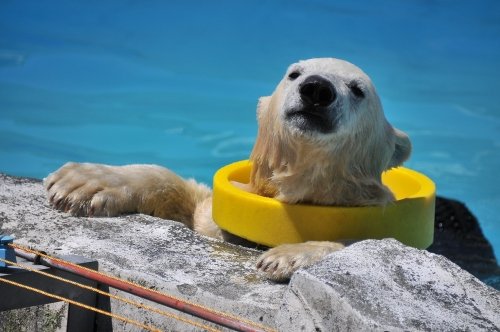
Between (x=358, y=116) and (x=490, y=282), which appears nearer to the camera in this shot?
(x=358, y=116)

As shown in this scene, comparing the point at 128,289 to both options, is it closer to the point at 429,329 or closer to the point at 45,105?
the point at 429,329

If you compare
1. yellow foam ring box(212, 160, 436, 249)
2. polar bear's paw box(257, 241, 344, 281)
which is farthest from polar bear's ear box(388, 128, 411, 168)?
polar bear's paw box(257, 241, 344, 281)

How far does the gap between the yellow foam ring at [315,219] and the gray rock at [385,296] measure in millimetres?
706

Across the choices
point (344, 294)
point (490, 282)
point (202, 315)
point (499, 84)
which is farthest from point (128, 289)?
point (499, 84)

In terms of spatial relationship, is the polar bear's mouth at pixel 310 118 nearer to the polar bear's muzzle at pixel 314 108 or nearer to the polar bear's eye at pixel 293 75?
the polar bear's muzzle at pixel 314 108

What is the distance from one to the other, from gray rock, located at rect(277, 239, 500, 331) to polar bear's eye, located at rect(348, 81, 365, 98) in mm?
1063

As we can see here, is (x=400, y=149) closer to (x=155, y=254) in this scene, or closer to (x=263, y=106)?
(x=263, y=106)

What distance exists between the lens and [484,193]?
8320 mm

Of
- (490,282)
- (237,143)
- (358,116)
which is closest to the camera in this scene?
(358,116)

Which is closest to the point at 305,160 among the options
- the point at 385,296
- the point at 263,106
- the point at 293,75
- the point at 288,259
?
the point at 293,75

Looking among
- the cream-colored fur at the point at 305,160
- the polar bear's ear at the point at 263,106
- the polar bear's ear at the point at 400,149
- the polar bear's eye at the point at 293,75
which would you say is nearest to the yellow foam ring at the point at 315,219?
the cream-colored fur at the point at 305,160

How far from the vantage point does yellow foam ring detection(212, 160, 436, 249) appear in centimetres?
297

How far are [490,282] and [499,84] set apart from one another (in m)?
6.90

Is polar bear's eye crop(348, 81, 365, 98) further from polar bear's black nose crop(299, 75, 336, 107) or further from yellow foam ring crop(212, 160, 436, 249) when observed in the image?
yellow foam ring crop(212, 160, 436, 249)
